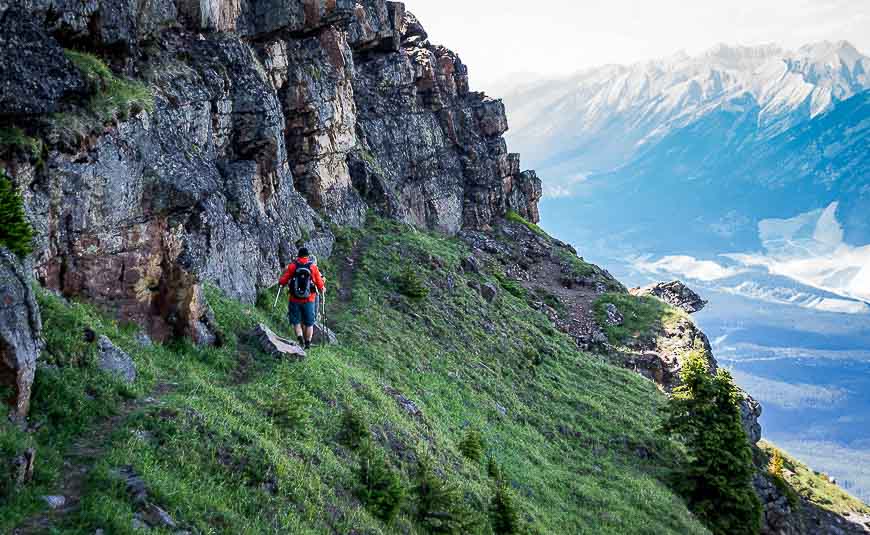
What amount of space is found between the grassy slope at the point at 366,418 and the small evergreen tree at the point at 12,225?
1.32 meters

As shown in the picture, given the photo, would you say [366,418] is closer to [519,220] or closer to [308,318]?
[308,318]

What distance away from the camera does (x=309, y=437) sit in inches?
475

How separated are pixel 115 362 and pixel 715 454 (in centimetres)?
2006

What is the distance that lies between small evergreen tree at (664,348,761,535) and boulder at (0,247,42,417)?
2101cm

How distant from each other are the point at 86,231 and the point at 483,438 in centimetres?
1126

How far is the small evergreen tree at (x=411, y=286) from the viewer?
28.0m

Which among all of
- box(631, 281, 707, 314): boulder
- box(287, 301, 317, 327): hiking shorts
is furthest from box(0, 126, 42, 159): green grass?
box(631, 281, 707, 314): boulder

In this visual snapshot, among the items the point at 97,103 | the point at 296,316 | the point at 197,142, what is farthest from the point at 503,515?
the point at 197,142

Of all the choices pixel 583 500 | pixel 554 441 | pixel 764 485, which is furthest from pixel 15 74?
pixel 764 485

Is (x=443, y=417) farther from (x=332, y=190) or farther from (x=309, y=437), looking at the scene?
(x=332, y=190)

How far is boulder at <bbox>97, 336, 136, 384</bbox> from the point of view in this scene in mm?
10571

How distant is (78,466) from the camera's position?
8.39 metres

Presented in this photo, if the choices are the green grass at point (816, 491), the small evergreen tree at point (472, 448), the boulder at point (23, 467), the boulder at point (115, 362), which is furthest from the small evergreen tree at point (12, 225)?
the green grass at point (816, 491)

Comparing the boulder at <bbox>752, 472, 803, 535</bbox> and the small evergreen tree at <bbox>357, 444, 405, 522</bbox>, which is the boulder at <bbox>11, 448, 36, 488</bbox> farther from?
the boulder at <bbox>752, 472, 803, 535</bbox>
